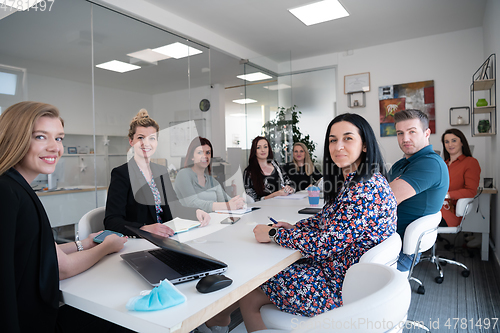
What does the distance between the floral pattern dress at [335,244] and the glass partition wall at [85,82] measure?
4.73 ft

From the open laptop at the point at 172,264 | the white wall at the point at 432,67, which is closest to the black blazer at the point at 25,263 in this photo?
the open laptop at the point at 172,264

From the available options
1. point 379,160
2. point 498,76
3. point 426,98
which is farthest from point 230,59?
point 379,160

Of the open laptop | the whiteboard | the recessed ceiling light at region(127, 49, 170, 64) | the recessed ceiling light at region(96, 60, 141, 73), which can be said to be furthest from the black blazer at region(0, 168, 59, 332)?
the recessed ceiling light at region(127, 49, 170, 64)

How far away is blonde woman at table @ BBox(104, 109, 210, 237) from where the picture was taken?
5.76 ft

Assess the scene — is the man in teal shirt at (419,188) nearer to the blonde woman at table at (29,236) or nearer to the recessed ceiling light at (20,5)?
the blonde woman at table at (29,236)

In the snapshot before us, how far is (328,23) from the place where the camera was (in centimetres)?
432

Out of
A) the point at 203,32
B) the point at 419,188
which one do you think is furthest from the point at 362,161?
the point at 203,32

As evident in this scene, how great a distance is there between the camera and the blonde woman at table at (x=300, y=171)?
4293 millimetres

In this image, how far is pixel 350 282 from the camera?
0.89 meters

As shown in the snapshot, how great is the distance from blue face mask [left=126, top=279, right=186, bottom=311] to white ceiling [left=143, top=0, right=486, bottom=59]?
3.59 meters

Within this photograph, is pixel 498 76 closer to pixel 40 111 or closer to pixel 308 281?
pixel 308 281

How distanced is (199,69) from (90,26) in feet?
5.35

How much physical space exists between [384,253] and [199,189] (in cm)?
171

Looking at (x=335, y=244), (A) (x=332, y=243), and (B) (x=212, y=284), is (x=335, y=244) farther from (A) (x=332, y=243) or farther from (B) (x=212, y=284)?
(B) (x=212, y=284)
